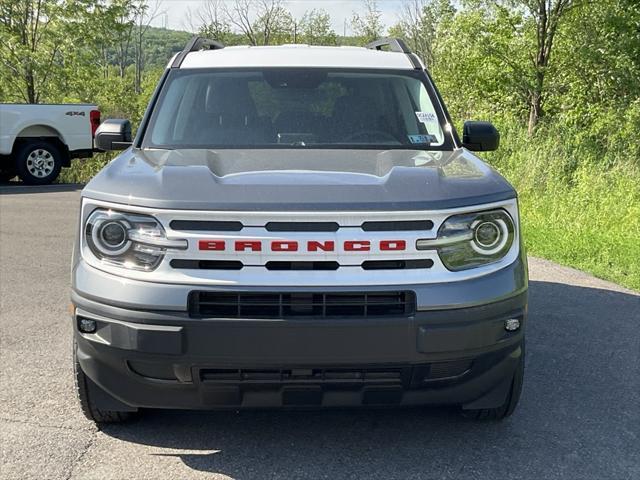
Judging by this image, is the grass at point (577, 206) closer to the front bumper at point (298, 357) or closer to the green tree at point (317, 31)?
the front bumper at point (298, 357)

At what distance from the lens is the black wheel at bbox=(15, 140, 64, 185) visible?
14.4 metres

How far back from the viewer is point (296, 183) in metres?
3.04

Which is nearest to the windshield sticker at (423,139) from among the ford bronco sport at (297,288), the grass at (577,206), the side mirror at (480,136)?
the side mirror at (480,136)

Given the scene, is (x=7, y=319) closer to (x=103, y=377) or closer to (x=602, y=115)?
(x=103, y=377)

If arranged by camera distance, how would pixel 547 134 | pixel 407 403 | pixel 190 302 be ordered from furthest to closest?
pixel 547 134 → pixel 407 403 → pixel 190 302

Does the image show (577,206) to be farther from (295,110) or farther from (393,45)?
(295,110)

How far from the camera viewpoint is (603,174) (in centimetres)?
1136

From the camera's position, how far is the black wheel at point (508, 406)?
333cm

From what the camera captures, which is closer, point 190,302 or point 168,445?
point 190,302

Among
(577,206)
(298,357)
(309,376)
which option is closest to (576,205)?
(577,206)

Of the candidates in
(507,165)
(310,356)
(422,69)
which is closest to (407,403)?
(310,356)

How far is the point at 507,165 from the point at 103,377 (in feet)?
37.6

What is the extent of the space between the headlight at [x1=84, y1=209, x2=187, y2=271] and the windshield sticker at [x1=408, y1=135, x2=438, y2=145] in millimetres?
1789

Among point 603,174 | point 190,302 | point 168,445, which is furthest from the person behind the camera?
point 603,174
